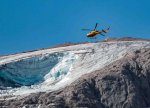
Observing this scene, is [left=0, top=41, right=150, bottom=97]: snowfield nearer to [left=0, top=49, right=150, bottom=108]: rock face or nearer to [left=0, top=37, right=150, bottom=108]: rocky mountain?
[left=0, top=37, right=150, bottom=108]: rocky mountain

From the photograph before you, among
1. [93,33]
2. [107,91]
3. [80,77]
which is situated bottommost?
[107,91]

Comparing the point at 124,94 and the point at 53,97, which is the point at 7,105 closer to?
the point at 53,97

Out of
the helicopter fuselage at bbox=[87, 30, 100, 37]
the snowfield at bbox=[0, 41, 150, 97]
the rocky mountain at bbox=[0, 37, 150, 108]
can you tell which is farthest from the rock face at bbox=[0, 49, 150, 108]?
the helicopter fuselage at bbox=[87, 30, 100, 37]

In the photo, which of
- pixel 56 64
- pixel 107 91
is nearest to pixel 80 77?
pixel 107 91

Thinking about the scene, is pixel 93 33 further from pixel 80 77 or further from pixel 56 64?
pixel 80 77

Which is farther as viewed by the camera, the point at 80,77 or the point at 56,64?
the point at 56,64

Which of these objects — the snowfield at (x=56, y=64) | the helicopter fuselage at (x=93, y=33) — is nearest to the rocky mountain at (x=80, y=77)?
the snowfield at (x=56, y=64)
